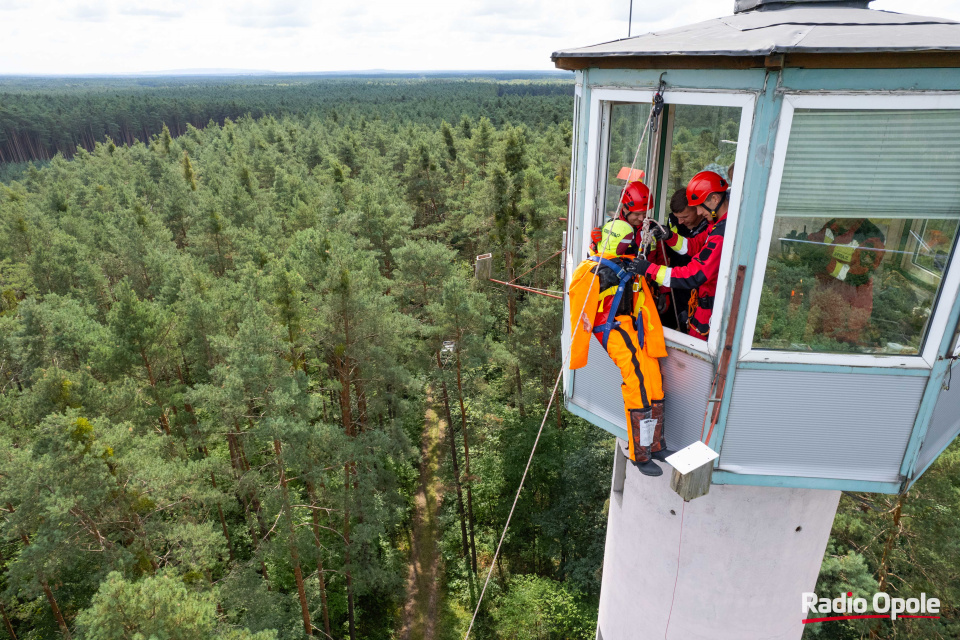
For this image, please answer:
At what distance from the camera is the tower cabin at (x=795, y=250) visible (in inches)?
116

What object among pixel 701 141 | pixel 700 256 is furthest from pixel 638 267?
pixel 701 141

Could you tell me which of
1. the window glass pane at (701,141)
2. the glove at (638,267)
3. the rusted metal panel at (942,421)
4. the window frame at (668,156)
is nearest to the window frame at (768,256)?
the window frame at (668,156)

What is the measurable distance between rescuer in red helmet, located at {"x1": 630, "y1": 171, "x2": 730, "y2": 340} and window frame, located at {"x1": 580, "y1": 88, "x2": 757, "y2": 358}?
7.6 inches

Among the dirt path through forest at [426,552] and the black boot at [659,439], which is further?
the dirt path through forest at [426,552]

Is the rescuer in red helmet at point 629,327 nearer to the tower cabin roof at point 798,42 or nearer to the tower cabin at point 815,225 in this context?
the tower cabin at point 815,225

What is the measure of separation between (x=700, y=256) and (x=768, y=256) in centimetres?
50

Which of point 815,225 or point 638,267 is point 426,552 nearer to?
point 638,267

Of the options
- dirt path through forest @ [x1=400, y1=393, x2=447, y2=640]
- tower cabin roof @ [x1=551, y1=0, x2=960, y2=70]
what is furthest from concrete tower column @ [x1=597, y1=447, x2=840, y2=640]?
dirt path through forest @ [x1=400, y1=393, x2=447, y2=640]

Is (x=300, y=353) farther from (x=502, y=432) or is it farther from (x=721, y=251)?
(x=721, y=251)

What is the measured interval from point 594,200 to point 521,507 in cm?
2061

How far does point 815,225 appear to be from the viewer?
3.21 metres

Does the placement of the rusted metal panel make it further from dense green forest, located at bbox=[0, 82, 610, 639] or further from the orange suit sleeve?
dense green forest, located at bbox=[0, 82, 610, 639]

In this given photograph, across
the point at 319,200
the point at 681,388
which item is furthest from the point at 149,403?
the point at 681,388

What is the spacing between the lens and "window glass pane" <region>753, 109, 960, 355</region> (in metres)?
2.97
